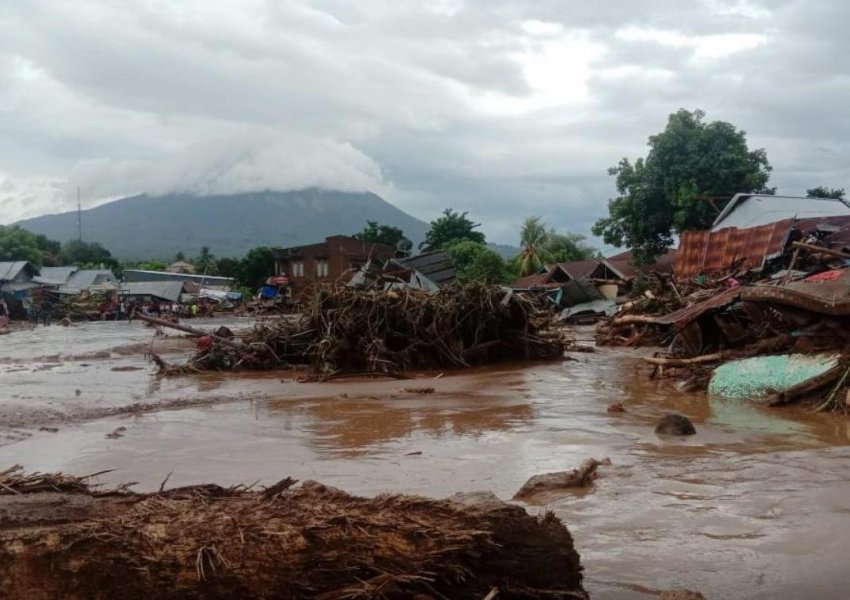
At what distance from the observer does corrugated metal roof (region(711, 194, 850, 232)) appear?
23594 mm

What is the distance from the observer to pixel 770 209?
2383 centimetres

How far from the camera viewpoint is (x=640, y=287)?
79.7ft

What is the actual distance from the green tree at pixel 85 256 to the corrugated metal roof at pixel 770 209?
60.2 metres

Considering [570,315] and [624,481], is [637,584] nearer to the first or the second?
[624,481]

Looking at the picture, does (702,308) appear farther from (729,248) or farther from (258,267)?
(258,267)

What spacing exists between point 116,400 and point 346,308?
4729mm

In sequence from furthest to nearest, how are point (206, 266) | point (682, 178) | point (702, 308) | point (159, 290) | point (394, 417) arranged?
1. point (206, 266)
2. point (159, 290)
3. point (682, 178)
4. point (702, 308)
5. point (394, 417)

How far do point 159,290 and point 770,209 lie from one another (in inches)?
1595

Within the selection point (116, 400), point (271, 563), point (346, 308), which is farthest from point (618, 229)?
Result: point (271, 563)

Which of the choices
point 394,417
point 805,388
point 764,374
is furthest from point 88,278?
Answer: point 805,388

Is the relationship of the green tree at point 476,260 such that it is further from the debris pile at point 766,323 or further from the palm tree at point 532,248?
the debris pile at point 766,323

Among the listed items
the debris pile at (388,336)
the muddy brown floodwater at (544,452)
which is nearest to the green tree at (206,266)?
the debris pile at (388,336)

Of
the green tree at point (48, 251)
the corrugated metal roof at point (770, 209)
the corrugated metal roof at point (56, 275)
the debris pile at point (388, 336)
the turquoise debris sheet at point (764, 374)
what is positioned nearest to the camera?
the turquoise debris sheet at point (764, 374)

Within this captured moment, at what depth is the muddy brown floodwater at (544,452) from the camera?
3736mm
